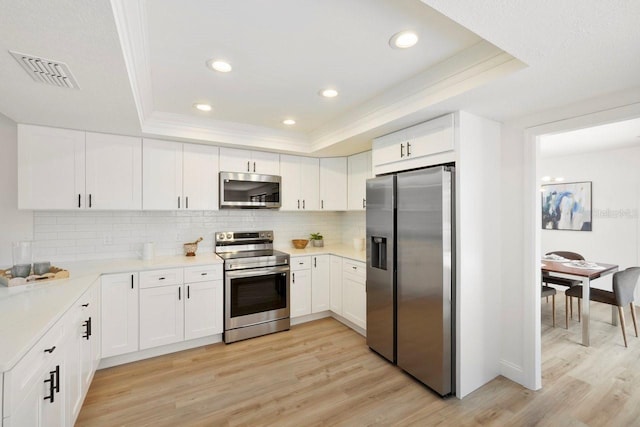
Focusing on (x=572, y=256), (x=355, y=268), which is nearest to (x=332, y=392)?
(x=355, y=268)

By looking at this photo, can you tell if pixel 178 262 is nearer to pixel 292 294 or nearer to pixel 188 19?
pixel 292 294

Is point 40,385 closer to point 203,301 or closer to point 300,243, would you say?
point 203,301

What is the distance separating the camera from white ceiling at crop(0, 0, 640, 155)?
1.28 meters

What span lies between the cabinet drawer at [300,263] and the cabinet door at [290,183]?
72 cm

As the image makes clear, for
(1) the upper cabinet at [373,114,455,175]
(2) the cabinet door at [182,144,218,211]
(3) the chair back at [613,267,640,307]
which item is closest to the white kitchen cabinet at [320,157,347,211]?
(1) the upper cabinet at [373,114,455,175]

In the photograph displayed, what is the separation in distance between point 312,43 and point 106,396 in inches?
123

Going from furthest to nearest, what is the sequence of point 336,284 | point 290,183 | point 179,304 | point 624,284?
point 290,183
point 336,284
point 624,284
point 179,304

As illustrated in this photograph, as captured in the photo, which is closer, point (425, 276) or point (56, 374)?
point (56, 374)

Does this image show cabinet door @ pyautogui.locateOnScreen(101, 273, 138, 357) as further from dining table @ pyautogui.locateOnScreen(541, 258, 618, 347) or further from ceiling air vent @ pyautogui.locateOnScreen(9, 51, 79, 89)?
dining table @ pyautogui.locateOnScreen(541, 258, 618, 347)

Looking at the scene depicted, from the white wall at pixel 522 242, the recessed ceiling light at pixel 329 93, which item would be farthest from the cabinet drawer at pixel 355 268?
the recessed ceiling light at pixel 329 93

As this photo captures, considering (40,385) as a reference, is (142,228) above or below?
above

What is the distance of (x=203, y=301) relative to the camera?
10.4 ft

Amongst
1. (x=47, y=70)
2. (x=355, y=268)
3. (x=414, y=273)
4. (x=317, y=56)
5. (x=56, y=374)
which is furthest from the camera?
(x=355, y=268)

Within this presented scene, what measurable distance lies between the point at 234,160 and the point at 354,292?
225 centimetres
